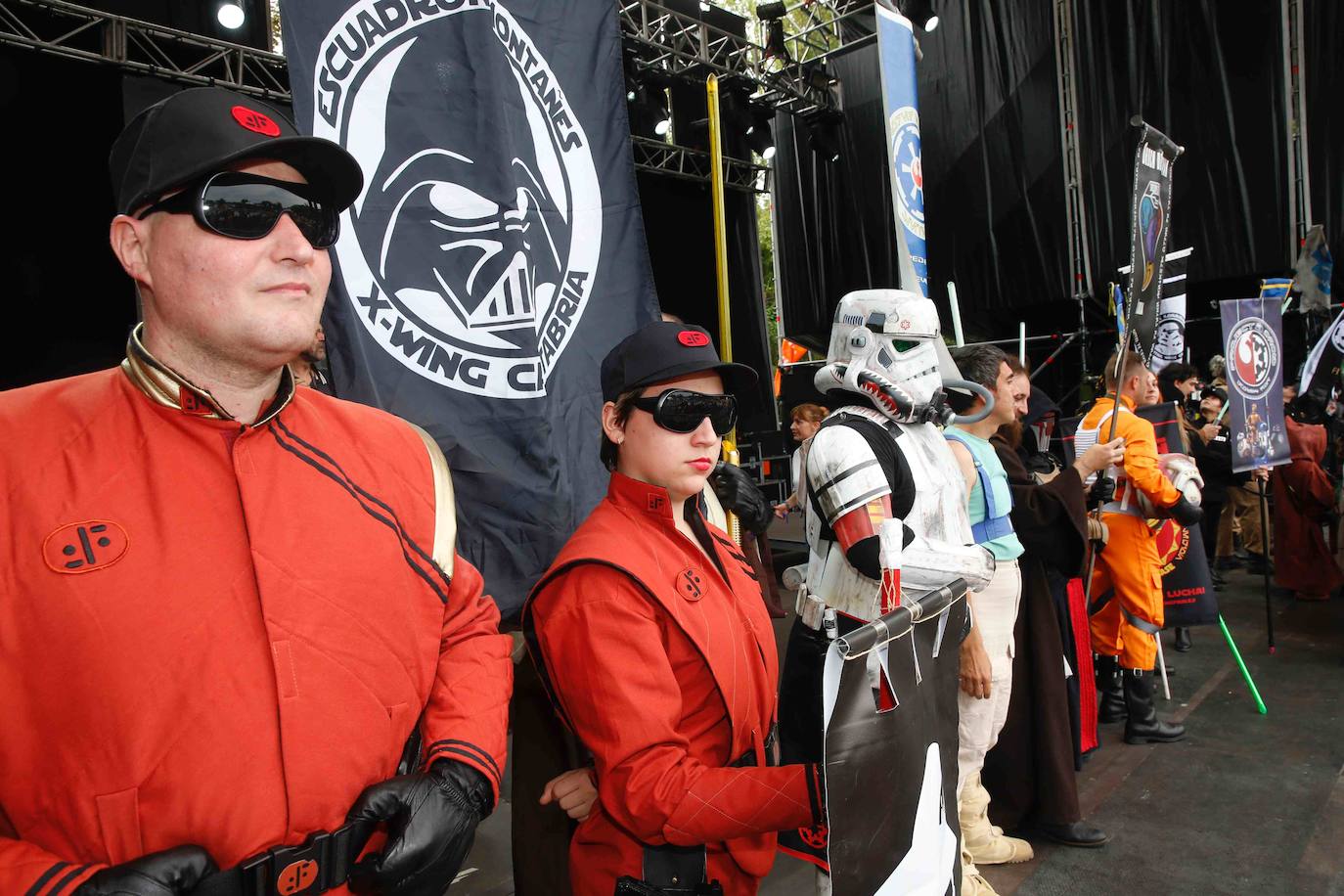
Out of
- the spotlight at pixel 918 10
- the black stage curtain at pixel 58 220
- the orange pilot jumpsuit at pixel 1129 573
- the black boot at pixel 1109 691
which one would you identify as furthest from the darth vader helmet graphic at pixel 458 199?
the spotlight at pixel 918 10

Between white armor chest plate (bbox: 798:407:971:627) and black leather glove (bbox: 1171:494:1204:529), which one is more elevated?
white armor chest plate (bbox: 798:407:971:627)

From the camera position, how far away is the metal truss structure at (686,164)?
1099 cm

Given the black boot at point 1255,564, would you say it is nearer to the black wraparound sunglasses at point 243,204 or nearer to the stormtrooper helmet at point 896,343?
the stormtrooper helmet at point 896,343

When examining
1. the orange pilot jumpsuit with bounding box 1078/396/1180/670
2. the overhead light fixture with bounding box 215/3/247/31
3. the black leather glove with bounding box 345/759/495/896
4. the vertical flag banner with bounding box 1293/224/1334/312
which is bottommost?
the orange pilot jumpsuit with bounding box 1078/396/1180/670

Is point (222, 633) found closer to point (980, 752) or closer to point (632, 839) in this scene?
point (632, 839)

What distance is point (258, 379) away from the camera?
127 cm

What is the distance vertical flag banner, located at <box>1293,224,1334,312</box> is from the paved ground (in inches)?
174

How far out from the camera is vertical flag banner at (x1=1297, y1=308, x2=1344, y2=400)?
Result: 21.6ft

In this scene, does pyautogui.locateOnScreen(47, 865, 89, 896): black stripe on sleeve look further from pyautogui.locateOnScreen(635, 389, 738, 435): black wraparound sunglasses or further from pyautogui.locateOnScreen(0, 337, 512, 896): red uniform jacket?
pyautogui.locateOnScreen(635, 389, 738, 435): black wraparound sunglasses

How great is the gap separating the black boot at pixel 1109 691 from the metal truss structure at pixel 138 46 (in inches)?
308

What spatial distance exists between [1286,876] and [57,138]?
31.3ft

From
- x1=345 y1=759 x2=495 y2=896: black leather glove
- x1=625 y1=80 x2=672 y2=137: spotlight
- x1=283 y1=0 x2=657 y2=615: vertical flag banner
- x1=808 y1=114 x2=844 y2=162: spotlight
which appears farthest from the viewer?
x1=808 y1=114 x2=844 y2=162: spotlight

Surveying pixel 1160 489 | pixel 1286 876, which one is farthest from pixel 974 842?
pixel 1160 489

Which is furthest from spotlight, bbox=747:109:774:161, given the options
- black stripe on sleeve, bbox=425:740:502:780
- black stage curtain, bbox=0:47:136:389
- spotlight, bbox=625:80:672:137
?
black stripe on sleeve, bbox=425:740:502:780
